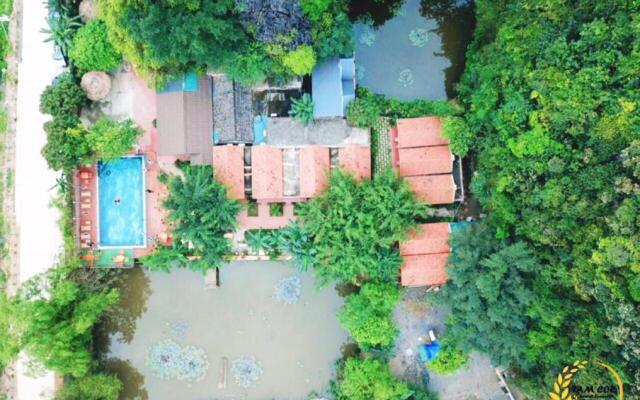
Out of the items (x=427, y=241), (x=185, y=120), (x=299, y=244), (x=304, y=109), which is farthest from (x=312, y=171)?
(x=185, y=120)

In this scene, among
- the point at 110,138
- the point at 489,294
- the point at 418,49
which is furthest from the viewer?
the point at 418,49

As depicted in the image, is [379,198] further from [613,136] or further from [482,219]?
[613,136]

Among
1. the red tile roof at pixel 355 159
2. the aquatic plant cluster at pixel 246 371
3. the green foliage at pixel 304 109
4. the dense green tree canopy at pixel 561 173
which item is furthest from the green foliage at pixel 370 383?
the green foliage at pixel 304 109

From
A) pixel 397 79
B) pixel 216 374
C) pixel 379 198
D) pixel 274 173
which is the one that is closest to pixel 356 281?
pixel 379 198

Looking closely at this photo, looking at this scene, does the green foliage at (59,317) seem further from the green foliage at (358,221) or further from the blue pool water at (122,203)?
the green foliage at (358,221)

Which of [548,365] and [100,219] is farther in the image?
[100,219]

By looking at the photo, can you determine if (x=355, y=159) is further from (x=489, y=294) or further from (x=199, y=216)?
(x=489, y=294)

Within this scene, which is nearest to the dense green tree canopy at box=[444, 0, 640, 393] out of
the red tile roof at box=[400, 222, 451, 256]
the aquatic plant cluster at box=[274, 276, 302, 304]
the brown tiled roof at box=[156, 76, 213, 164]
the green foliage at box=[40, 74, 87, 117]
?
the red tile roof at box=[400, 222, 451, 256]
